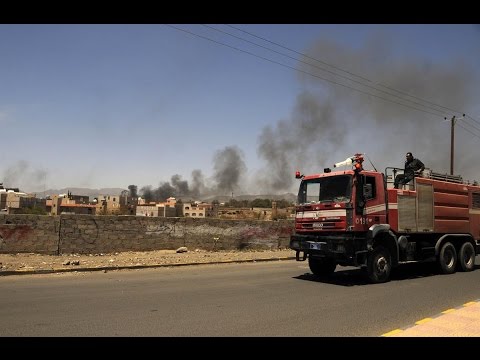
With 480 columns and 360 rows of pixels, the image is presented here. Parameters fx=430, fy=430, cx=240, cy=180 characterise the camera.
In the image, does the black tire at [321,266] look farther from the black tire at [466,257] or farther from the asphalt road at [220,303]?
the black tire at [466,257]

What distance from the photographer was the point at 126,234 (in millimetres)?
17219

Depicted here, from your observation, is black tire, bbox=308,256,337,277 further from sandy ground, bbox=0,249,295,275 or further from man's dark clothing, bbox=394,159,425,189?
sandy ground, bbox=0,249,295,275

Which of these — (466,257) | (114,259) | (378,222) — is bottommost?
(114,259)

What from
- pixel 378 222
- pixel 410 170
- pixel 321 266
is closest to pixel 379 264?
pixel 378 222

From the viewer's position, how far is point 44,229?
15.4 metres

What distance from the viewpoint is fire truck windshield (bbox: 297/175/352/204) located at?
1121cm

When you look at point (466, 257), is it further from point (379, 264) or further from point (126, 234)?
point (126, 234)

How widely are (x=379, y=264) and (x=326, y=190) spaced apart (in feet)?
7.84

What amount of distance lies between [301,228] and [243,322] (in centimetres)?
585

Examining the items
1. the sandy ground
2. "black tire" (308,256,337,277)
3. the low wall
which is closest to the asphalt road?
"black tire" (308,256,337,277)

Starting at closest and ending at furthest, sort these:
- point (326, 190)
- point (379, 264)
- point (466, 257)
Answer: point (379, 264) → point (326, 190) → point (466, 257)

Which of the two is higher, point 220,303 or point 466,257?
point 466,257

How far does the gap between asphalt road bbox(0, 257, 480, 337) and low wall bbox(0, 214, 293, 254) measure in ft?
11.6
